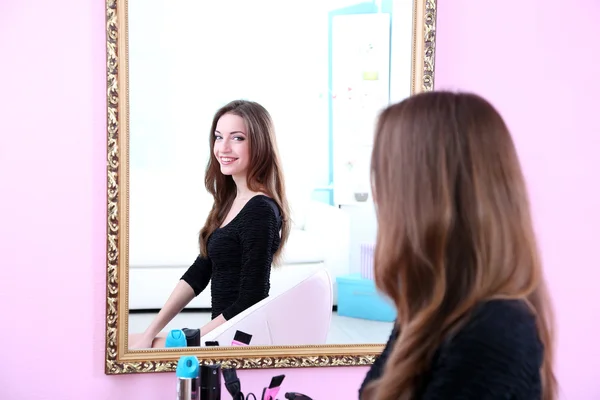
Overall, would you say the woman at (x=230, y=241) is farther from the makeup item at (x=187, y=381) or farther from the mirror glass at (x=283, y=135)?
the makeup item at (x=187, y=381)

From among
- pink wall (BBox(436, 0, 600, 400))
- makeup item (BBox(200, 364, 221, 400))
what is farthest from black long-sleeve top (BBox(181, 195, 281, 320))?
pink wall (BBox(436, 0, 600, 400))

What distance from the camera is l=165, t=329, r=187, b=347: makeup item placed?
147cm

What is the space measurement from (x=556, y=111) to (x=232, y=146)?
0.84 m

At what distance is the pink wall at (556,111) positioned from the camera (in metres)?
1.59

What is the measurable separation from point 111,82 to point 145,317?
549 mm

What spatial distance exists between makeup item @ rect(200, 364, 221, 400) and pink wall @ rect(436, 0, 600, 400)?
34.9 inches

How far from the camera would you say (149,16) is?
1458 mm

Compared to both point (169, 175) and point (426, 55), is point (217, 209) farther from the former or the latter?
point (426, 55)

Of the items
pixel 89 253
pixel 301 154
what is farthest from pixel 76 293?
pixel 301 154

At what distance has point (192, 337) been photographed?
58.6 inches

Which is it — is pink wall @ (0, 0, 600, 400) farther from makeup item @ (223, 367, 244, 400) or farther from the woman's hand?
makeup item @ (223, 367, 244, 400)

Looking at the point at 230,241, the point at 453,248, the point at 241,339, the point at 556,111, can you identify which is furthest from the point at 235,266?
the point at 556,111

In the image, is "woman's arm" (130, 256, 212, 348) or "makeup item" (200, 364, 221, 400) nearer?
"makeup item" (200, 364, 221, 400)

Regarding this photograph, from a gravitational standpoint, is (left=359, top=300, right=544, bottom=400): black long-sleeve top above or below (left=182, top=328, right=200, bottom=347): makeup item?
above
